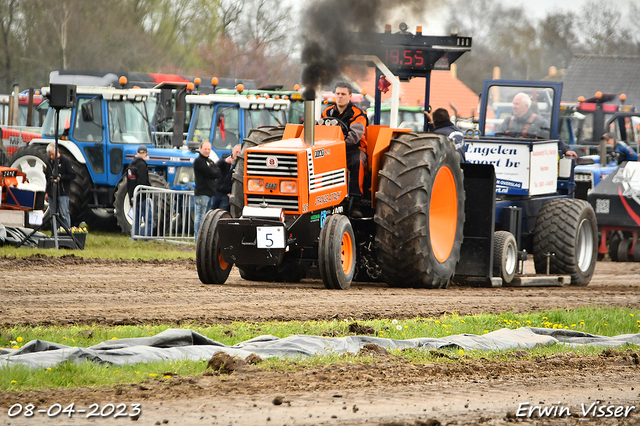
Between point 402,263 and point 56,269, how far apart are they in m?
4.52

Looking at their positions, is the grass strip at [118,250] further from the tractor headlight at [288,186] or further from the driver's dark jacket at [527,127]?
the driver's dark jacket at [527,127]

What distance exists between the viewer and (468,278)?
11.3 m

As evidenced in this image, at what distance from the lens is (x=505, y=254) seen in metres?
11.0

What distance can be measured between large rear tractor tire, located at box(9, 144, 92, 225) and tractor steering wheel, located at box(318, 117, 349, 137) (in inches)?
354

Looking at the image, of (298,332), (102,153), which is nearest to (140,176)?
(102,153)

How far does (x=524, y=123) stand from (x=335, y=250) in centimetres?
487

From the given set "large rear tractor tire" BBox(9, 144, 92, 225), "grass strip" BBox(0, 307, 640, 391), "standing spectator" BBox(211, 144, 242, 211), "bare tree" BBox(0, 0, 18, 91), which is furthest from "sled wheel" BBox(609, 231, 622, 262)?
"bare tree" BBox(0, 0, 18, 91)

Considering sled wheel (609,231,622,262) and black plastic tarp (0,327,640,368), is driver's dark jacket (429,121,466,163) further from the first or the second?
sled wheel (609,231,622,262)

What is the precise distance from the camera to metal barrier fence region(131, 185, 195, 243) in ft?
52.5

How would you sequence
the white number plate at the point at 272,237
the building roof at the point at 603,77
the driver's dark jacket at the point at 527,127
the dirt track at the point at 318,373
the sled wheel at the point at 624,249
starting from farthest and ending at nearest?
1. the building roof at the point at 603,77
2. the sled wheel at the point at 624,249
3. the driver's dark jacket at the point at 527,127
4. the white number plate at the point at 272,237
5. the dirt track at the point at 318,373

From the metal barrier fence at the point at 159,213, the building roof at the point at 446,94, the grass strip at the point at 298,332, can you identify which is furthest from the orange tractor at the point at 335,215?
the building roof at the point at 446,94

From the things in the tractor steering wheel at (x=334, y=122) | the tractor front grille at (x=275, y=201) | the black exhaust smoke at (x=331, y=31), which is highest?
the black exhaust smoke at (x=331, y=31)

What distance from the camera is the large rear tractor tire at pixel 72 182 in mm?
17688

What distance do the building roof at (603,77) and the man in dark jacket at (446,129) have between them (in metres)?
40.0
